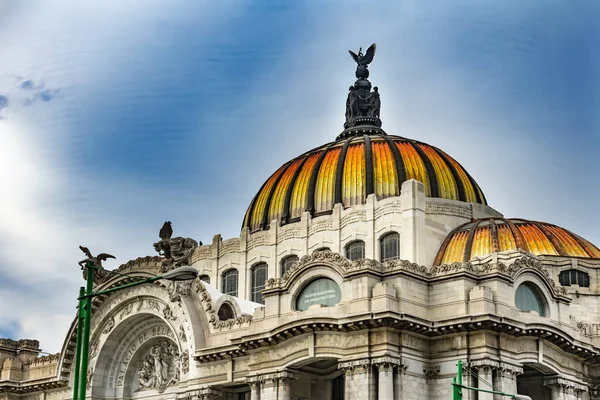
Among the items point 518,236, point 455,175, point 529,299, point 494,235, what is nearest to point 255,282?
point 455,175

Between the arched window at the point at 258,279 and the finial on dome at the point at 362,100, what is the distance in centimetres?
1344

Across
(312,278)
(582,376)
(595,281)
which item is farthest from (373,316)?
(595,281)

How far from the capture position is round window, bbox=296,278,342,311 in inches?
1858

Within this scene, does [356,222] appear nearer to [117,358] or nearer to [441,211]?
[441,211]

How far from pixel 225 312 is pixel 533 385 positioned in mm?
16972

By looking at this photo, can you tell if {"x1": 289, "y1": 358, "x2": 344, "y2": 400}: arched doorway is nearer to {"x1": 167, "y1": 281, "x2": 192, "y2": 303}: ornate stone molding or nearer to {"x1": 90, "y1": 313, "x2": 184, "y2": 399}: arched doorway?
{"x1": 167, "y1": 281, "x2": 192, "y2": 303}: ornate stone molding

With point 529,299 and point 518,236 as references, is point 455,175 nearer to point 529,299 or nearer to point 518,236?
point 518,236

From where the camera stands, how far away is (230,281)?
6594 centimetres

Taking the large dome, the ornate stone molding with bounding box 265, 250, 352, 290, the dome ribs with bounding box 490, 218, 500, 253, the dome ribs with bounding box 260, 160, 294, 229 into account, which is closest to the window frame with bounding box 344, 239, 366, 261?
the large dome

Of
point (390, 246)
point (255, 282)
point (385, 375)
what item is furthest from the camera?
point (255, 282)

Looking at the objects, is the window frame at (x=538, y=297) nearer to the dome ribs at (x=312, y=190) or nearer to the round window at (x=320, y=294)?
the round window at (x=320, y=294)

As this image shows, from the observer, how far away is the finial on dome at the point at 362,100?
71.6 m

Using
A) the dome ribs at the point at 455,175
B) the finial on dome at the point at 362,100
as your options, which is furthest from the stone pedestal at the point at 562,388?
the finial on dome at the point at 362,100

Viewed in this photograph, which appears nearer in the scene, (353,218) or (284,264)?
(353,218)
